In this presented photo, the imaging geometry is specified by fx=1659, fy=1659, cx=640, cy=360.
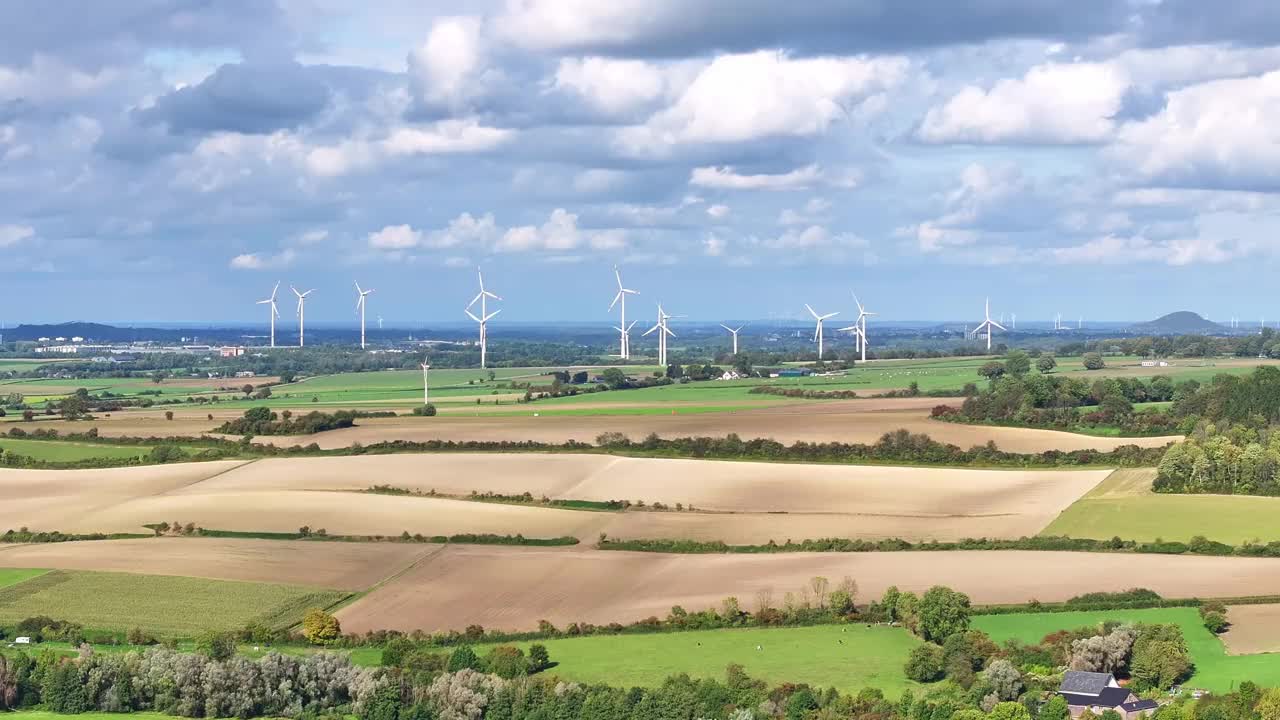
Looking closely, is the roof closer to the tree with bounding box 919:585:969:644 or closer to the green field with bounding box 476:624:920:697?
the green field with bounding box 476:624:920:697

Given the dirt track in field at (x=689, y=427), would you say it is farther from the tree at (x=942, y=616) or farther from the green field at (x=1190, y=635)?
the tree at (x=942, y=616)

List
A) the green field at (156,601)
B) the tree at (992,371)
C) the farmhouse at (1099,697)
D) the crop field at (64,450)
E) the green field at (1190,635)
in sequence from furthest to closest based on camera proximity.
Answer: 1. the tree at (992,371)
2. the crop field at (64,450)
3. the green field at (156,601)
4. the green field at (1190,635)
5. the farmhouse at (1099,697)

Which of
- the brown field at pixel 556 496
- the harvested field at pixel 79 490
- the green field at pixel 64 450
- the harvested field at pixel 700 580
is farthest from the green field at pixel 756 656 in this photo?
the green field at pixel 64 450

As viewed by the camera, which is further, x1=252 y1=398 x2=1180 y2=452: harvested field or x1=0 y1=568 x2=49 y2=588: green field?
x1=252 y1=398 x2=1180 y2=452: harvested field

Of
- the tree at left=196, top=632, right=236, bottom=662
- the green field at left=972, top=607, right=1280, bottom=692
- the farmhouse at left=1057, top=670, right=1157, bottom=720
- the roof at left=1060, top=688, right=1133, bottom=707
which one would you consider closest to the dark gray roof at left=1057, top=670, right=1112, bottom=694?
the farmhouse at left=1057, top=670, right=1157, bottom=720

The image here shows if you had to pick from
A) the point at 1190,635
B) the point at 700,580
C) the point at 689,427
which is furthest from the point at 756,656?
the point at 689,427

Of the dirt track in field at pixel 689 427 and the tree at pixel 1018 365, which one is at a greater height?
the tree at pixel 1018 365

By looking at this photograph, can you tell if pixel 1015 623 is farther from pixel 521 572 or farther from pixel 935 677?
pixel 521 572
